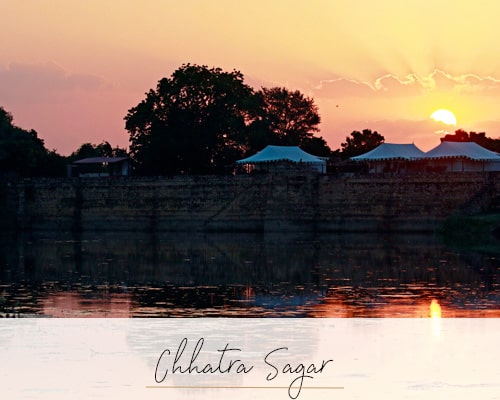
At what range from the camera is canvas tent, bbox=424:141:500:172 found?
219 feet

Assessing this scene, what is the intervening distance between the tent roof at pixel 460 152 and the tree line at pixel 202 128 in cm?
987

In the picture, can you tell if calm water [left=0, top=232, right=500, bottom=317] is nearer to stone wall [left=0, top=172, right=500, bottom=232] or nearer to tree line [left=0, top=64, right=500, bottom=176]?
stone wall [left=0, top=172, right=500, bottom=232]

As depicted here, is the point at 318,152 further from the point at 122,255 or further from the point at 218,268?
the point at 218,268

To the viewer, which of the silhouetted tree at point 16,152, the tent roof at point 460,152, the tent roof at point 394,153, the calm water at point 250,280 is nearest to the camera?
the calm water at point 250,280

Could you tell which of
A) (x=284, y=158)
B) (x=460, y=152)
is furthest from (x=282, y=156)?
(x=460, y=152)

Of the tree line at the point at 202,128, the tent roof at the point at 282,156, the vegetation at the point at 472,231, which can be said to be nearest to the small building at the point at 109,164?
the tree line at the point at 202,128

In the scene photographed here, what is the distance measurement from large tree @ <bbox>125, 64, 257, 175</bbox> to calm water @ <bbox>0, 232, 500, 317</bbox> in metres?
31.2

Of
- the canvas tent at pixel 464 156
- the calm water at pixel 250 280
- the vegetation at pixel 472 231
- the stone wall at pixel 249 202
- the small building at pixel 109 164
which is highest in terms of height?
the small building at pixel 109 164

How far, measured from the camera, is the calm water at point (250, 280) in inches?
881

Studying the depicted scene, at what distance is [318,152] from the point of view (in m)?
86.1

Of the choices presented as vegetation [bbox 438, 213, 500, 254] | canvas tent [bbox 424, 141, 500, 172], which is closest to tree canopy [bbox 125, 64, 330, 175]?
canvas tent [bbox 424, 141, 500, 172]

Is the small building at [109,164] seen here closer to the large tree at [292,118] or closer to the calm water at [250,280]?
the large tree at [292,118]

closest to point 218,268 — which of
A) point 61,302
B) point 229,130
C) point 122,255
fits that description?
point 122,255

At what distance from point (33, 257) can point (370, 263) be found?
1171cm
